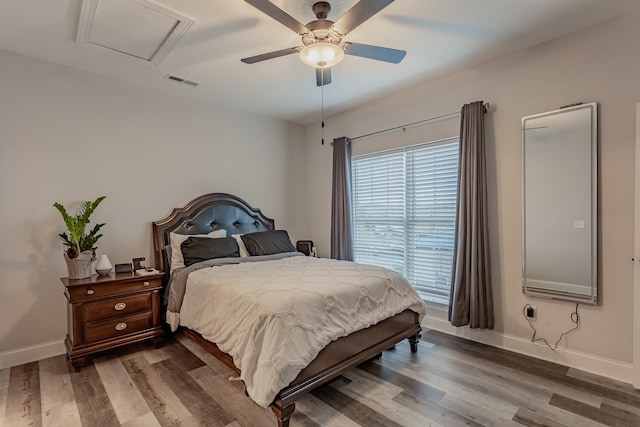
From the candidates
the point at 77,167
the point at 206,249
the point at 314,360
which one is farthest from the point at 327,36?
the point at 77,167

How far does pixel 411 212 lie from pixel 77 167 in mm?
3608

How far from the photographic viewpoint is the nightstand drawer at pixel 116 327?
279cm

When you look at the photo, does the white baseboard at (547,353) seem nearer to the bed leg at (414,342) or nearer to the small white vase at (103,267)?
the bed leg at (414,342)

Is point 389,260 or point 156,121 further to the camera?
point 389,260

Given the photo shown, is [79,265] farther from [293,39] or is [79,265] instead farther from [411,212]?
[411,212]

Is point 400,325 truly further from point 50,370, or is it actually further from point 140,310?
point 50,370

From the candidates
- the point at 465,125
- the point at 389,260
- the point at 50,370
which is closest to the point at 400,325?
the point at 389,260

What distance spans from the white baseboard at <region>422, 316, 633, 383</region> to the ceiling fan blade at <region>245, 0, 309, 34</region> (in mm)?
3153

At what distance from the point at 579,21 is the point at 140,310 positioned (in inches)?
178

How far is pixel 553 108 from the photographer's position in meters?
2.76

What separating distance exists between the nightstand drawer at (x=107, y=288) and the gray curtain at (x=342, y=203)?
2274 mm

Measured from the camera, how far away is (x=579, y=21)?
2479 millimetres

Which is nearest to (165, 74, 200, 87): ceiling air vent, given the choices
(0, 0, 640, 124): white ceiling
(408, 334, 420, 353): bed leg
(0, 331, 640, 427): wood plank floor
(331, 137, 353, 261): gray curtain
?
(0, 0, 640, 124): white ceiling

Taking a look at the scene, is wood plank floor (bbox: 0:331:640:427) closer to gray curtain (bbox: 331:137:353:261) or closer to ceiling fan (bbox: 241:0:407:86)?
gray curtain (bbox: 331:137:353:261)
